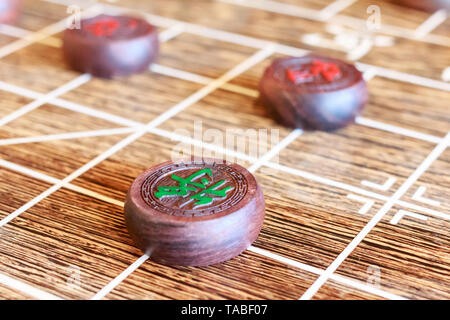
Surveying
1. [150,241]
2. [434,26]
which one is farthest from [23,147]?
[434,26]

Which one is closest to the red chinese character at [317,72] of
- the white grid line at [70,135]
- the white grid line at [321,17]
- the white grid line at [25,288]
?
the white grid line at [70,135]

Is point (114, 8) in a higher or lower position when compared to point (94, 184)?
higher

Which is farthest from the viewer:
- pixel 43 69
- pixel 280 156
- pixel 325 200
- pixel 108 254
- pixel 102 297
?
pixel 43 69

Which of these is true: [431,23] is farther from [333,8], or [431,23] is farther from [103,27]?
[103,27]

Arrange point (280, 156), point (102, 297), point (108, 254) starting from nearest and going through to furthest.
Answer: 1. point (102, 297)
2. point (108, 254)
3. point (280, 156)

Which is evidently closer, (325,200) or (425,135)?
(325,200)

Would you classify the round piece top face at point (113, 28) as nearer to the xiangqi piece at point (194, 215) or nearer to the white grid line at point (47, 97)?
the white grid line at point (47, 97)

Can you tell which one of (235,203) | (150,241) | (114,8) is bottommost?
(150,241)

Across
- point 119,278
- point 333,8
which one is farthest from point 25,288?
point 333,8

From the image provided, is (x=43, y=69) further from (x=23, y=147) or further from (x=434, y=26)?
(x=434, y=26)

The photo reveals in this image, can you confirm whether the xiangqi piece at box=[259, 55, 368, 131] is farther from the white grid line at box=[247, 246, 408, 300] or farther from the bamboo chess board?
the white grid line at box=[247, 246, 408, 300]
